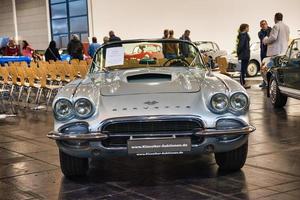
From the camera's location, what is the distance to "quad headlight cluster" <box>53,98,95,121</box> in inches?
189

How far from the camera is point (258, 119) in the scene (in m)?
8.74

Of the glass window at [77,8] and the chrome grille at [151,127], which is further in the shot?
the glass window at [77,8]

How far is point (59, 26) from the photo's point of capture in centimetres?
2634

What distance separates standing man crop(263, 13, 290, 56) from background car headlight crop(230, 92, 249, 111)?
8.09m

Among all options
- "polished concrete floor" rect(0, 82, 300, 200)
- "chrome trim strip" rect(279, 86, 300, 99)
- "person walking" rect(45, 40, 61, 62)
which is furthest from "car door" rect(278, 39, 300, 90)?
"person walking" rect(45, 40, 61, 62)

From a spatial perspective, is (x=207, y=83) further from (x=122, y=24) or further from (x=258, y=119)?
(x=122, y=24)

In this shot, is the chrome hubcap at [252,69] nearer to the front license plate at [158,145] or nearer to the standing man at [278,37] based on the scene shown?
the standing man at [278,37]

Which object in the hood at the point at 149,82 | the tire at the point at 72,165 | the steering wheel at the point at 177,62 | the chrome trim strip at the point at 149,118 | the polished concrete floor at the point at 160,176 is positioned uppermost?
the steering wheel at the point at 177,62

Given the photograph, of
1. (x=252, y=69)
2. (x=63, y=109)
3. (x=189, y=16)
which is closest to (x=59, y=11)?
(x=189, y=16)

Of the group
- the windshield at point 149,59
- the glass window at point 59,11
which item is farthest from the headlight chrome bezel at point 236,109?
the glass window at point 59,11

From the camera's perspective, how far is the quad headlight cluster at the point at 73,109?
4801 mm

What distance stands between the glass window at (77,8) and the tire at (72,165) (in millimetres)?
18902

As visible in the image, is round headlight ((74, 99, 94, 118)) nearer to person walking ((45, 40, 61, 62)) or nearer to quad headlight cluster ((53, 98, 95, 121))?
quad headlight cluster ((53, 98, 95, 121))

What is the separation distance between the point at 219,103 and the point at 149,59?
6.05 ft
